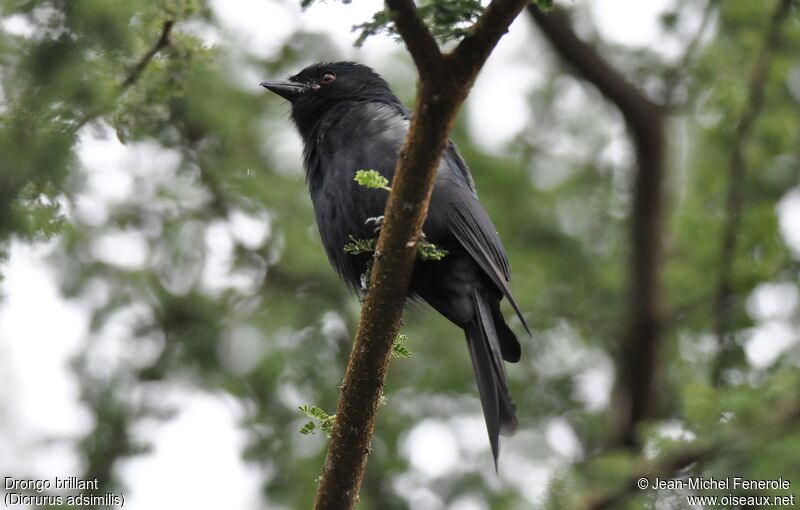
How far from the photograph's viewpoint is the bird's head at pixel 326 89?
537cm

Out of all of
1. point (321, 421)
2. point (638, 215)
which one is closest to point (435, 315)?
point (638, 215)

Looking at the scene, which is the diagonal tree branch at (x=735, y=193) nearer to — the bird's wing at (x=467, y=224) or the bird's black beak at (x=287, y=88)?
the bird's wing at (x=467, y=224)

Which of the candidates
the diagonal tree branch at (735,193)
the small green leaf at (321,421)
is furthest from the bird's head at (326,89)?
the diagonal tree branch at (735,193)

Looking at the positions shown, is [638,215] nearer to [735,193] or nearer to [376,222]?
[735,193]

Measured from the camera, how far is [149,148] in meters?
6.86

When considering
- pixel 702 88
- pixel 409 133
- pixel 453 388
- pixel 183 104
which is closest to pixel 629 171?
pixel 702 88

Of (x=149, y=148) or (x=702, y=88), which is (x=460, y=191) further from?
(x=702, y=88)

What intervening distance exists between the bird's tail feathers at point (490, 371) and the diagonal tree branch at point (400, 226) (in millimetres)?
676

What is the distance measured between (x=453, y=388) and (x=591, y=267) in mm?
1942

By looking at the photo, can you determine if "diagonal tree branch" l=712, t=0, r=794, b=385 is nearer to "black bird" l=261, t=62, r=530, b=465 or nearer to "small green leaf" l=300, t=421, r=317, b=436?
"black bird" l=261, t=62, r=530, b=465

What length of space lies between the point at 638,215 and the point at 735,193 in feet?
3.19

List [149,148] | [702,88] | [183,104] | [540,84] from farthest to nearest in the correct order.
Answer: [540,84] < [702,88] < [149,148] < [183,104]

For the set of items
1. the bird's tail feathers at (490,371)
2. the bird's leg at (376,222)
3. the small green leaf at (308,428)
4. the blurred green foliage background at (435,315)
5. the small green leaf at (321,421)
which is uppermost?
the blurred green foliage background at (435,315)

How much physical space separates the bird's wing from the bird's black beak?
1.22 metres
